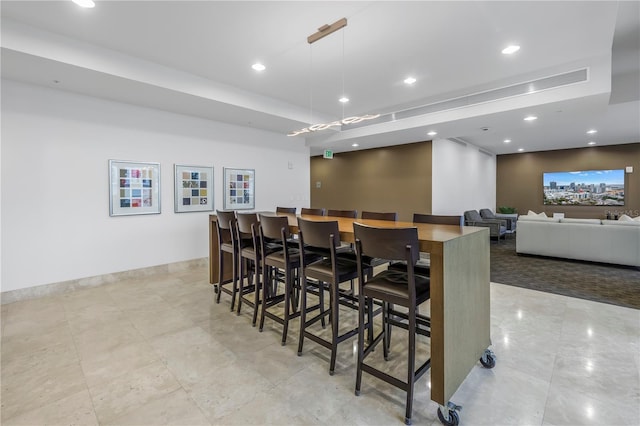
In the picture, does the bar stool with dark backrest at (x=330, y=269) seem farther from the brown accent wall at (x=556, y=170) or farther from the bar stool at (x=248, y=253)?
the brown accent wall at (x=556, y=170)

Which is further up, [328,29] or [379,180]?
[328,29]

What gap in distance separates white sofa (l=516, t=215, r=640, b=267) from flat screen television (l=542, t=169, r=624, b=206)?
519 cm

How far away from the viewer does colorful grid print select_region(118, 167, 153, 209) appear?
14.1ft

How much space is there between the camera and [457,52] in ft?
11.1

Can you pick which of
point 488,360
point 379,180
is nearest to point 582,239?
point 379,180

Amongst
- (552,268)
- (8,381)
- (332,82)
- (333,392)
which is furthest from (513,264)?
(8,381)

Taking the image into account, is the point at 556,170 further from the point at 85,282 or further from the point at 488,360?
the point at 85,282

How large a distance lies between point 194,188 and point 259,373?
371cm

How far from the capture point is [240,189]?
18.5ft

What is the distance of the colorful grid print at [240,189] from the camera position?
5.52 m

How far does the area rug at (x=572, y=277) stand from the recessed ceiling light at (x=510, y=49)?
2978 mm

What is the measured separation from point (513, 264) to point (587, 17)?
3862 millimetres

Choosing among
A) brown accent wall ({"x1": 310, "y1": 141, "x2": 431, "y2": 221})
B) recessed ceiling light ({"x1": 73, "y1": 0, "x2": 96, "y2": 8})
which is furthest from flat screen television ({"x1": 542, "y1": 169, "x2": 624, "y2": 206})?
recessed ceiling light ({"x1": 73, "y1": 0, "x2": 96, "y2": 8})

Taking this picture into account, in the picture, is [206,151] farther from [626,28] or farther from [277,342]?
[626,28]
